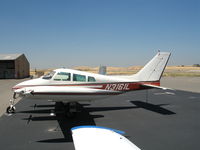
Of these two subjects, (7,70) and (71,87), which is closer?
(71,87)

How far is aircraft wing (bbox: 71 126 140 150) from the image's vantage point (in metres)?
3.46

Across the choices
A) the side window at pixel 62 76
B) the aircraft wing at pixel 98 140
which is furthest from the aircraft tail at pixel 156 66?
the aircraft wing at pixel 98 140

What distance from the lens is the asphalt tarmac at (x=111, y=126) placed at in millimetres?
6031

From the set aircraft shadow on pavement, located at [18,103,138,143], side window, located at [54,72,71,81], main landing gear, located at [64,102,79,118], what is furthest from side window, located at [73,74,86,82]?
aircraft shadow on pavement, located at [18,103,138,143]

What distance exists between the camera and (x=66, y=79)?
8961 millimetres

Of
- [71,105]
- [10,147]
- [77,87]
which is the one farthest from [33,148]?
[77,87]

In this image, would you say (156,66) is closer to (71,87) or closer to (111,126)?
(111,126)

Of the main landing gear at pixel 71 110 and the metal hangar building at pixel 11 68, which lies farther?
the metal hangar building at pixel 11 68

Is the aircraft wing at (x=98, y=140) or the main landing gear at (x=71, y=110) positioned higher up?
the aircraft wing at (x=98, y=140)

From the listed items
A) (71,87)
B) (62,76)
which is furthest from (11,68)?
(71,87)

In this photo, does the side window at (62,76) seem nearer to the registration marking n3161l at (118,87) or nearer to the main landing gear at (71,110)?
the main landing gear at (71,110)

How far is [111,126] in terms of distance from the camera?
7746 millimetres

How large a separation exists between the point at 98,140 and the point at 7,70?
44.8m

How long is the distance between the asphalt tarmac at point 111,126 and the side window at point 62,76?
2.07m
